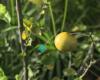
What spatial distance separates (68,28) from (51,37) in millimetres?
259

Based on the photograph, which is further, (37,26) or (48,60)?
(48,60)

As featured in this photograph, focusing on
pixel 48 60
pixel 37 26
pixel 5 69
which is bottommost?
pixel 5 69

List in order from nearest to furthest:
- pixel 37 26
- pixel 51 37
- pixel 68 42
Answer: pixel 37 26
pixel 68 42
pixel 51 37

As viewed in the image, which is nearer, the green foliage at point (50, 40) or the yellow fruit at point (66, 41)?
the yellow fruit at point (66, 41)

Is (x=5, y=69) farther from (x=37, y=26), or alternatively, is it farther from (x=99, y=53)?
(x=37, y=26)

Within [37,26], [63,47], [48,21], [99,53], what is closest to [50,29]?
[48,21]

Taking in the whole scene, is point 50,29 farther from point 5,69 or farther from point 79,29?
point 5,69

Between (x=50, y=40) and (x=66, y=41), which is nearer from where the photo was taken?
(x=66, y=41)

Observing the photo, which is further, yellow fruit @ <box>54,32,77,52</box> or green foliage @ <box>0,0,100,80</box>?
green foliage @ <box>0,0,100,80</box>

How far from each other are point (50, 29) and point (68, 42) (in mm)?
475

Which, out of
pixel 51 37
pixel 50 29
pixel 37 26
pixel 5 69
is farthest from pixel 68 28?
pixel 37 26

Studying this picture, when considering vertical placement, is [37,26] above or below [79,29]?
above

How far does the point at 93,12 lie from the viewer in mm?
2045

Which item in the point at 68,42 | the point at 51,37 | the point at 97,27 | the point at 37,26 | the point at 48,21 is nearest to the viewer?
the point at 37,26
